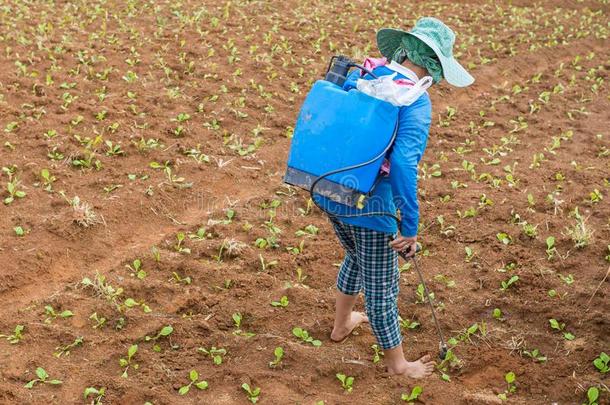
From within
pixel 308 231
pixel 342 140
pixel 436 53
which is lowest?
pixel 308 231

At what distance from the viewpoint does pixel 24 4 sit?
10492mm

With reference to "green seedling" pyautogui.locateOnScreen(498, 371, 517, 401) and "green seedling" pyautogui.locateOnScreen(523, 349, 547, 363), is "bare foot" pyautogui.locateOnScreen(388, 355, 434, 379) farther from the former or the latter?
"green seedling" pyautogui.locateOnScreen(523, 349, 547, 363)

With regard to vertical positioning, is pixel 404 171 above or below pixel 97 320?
above

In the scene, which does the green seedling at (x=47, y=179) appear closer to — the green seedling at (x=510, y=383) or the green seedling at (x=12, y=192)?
the green seedling at (x=12, y=192)

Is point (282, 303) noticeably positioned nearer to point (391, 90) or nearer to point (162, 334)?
point (162, 334)

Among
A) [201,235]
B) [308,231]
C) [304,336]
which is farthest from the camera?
[308,231]

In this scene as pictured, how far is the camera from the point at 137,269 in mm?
4816

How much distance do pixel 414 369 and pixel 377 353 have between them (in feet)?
0.96

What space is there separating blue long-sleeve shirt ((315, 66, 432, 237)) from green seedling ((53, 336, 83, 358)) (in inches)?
65.6

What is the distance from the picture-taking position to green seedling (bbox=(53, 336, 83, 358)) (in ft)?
13.2

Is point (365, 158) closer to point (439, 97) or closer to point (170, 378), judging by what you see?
point (170, 378)

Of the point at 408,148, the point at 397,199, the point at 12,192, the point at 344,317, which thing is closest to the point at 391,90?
the point at 408,148

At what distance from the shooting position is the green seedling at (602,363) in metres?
3.92

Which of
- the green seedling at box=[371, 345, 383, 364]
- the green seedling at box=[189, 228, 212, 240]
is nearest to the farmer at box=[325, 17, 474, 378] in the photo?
the green seedling at box=[371, 345, 383, 364]
